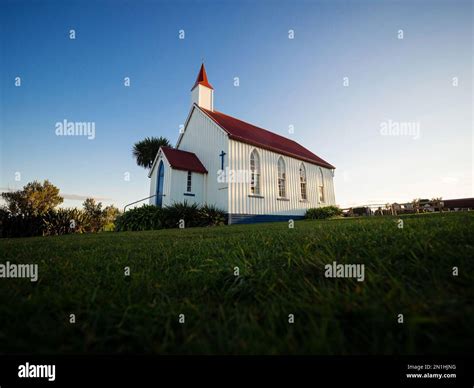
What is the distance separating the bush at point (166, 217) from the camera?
11102mm

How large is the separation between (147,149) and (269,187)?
16.9 metres

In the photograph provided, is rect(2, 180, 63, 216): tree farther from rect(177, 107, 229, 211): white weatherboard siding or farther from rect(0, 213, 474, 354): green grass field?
rect(0, 213, 474, 354): green grass field

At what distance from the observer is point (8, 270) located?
8.11ft

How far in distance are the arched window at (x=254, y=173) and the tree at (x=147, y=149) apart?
14759 millimetres

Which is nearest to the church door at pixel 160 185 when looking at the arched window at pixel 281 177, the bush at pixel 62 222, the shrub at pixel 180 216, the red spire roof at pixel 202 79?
the shrub at pixel 180 216

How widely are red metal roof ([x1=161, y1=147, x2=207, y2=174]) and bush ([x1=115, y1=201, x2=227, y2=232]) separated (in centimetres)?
244

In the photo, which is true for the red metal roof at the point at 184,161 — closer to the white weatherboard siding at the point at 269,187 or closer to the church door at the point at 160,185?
the church door at the point at 160,185

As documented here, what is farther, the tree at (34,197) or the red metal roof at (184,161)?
the tree at (34,197)

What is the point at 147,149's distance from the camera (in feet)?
82.2

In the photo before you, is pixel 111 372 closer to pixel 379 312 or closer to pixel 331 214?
pixel 379 312

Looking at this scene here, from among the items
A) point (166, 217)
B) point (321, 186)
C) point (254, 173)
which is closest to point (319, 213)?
point (321, 186)

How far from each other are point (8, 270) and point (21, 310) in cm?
178

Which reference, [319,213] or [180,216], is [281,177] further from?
[180,216]

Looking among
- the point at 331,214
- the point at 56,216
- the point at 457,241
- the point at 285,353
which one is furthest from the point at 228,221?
the point at 285,353
